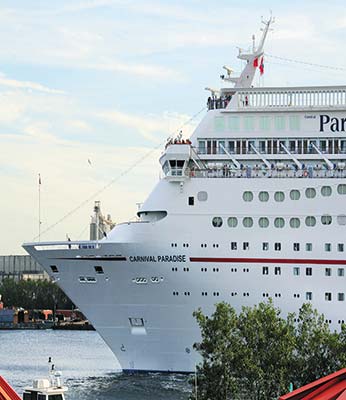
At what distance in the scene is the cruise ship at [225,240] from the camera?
5612cm

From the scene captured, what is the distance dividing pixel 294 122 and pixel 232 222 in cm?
563

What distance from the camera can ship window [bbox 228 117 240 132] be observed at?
59469 millimetres

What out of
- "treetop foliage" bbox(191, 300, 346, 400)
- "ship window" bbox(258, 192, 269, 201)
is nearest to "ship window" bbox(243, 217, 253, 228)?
"ship window" bbox(258, 192, 269, 201)

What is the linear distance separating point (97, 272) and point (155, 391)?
6.26 m

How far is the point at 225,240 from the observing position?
56656mm

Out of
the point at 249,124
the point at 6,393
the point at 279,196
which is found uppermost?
the point at 249,124

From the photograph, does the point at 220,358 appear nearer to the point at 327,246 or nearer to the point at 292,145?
the point at 327,246

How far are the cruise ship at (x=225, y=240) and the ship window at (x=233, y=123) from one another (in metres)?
0.04

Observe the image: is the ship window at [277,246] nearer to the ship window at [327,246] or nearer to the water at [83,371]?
the ship window at [327,246]

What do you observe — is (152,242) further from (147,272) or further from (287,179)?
(287,179)

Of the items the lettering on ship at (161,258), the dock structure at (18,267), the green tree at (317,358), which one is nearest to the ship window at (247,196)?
the lettering on ship at (161,258)

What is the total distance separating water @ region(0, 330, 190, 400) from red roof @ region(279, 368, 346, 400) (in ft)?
58.1

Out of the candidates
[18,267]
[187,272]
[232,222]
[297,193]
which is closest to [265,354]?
[187,272]

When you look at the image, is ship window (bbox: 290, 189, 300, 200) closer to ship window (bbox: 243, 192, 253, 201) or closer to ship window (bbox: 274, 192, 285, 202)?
ship window (bbox: 274, 192, 285, 202)
